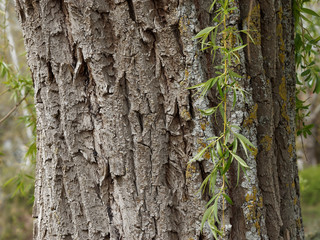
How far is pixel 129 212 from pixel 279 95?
803 millimetres

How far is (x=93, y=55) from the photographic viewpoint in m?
1.28

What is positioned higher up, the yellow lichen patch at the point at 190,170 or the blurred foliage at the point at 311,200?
the yellow lichen patch at the point at 190,170

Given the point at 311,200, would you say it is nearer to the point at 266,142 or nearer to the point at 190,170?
the point at 266,142

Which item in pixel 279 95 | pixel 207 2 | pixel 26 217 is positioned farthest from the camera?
pixel 26 217

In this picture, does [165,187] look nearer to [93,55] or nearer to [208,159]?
[208,159]

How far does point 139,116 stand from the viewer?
130cm

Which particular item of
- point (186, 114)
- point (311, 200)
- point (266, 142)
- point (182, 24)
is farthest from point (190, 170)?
point (311, 200)

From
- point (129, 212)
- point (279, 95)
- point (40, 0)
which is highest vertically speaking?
point (40, 0)

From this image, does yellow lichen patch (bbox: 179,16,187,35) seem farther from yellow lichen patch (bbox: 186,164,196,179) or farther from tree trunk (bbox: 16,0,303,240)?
yellow lichen patch (bbox: 186,164,196,179)

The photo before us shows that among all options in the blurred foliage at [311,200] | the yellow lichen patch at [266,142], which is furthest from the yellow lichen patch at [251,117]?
the blurred foliage at [311,200]

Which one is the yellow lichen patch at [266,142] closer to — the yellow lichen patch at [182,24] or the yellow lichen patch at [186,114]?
the yellow lichen patch at [186,114]

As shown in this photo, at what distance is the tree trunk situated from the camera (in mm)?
1254

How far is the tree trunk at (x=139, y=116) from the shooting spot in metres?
1.25

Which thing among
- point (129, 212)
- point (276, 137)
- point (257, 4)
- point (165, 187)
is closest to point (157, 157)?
point (165, 187)
